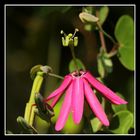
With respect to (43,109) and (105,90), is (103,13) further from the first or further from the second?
(43,109)

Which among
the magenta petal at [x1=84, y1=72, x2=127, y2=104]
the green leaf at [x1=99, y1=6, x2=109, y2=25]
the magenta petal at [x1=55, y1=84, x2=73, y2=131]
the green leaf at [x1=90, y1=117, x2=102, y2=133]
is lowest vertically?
the green leaf at [x1=90, y1=117, x2=102, y2=133]

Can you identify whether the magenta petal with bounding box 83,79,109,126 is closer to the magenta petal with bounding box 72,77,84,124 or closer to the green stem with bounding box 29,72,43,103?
the magenta petal with bounding box 72,77,84,124

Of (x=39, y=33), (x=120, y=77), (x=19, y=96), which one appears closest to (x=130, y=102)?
(x=120, y=77)

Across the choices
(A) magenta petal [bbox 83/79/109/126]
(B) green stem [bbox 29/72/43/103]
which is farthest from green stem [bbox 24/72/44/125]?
(A) magenta petal [bbox 83/79/109/126]

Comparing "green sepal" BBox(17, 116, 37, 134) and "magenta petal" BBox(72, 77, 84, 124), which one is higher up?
"magenta petal" BBox(72, 77, 84, 124)

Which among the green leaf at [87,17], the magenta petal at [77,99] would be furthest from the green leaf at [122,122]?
the green leaf at [87,17]

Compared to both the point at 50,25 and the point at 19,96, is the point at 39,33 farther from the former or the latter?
the point at 19,96
